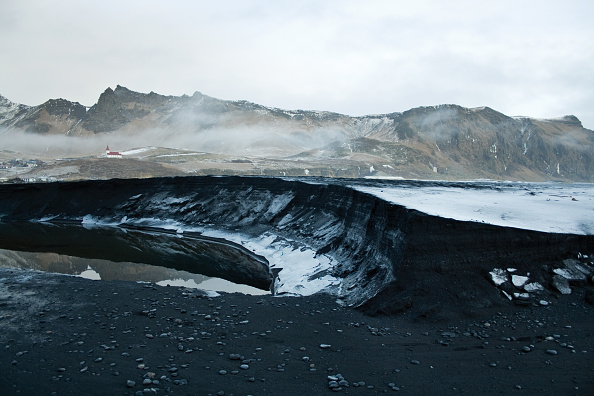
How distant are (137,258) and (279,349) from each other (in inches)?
726

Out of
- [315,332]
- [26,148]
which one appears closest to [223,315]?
[315,332]

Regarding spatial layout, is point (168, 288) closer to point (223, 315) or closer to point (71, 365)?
point (223, 315)

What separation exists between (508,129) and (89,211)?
A: 147350 mm

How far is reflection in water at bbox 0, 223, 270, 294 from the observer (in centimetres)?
2031

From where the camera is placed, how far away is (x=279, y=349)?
9461 mm

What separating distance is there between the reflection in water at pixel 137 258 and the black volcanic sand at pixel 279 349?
6.51 meters

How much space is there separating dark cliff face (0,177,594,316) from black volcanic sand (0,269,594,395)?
106 centimetres

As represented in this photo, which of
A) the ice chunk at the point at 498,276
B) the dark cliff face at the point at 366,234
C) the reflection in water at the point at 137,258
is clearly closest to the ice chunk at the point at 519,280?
the ice chunk at the point at 498,276

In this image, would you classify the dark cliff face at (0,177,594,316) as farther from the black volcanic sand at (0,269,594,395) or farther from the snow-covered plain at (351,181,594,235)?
the black volcanic sand at (0,269,594,395)

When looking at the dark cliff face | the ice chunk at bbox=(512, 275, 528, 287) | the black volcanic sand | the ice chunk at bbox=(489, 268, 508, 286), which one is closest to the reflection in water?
the dark cliff face

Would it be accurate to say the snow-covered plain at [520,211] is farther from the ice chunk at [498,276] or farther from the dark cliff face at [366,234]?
the ice chunk at [498,276]

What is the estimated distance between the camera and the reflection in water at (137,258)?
20.3m

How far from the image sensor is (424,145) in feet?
469

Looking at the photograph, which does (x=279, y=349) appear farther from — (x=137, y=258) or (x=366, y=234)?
(x=137, y=258)
